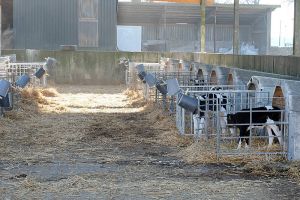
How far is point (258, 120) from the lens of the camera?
10023mm

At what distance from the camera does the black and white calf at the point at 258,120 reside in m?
9.84

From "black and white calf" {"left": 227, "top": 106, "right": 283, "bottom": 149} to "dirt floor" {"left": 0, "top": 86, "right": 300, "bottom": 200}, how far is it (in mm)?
903

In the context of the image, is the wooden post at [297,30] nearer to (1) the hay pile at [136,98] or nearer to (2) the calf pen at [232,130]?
(2) the calf pen at [232,130]

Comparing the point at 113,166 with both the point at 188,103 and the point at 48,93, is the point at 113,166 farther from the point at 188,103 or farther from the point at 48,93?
the point at 48,93

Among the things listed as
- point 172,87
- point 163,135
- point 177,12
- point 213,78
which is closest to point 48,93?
point 213,78

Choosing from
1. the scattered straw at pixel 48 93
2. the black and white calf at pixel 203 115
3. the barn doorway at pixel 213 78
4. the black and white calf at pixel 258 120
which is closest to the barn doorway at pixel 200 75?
the barn doorway at pixel 213 78

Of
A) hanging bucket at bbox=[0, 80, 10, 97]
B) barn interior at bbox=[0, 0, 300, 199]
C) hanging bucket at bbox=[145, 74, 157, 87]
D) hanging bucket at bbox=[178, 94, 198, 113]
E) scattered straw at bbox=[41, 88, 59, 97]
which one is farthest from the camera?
scattered straw at bbox=[41, 88, 59, 97]

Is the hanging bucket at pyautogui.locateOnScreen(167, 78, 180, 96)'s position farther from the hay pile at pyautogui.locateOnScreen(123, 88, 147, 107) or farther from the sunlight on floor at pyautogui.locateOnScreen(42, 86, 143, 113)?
the hay pile at pyautogui.locateOnScreen(123, 88, 147, 107)

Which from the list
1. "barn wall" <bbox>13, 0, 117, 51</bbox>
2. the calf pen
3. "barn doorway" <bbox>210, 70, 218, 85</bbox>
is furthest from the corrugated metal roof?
the calf pen

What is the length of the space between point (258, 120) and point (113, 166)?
2669 millimetres

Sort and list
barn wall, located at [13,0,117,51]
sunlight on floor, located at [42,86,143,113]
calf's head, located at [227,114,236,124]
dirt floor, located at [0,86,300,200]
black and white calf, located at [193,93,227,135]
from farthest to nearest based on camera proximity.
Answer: barn wall, located at [13,0,117,51] → sunlight on floor, located at [42,86,143,113] → black and white calf, located at [193,93,227,135] → calf's head, located at [227,114,236,124] → dirt floor, located at [0,86,300,200]

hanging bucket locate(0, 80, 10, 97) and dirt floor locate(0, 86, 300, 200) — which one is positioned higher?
hanging bucket locate(0, 80, 10, 97)

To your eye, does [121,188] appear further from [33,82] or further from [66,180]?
[33,82]

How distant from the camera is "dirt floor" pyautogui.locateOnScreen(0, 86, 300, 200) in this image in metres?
7.54
